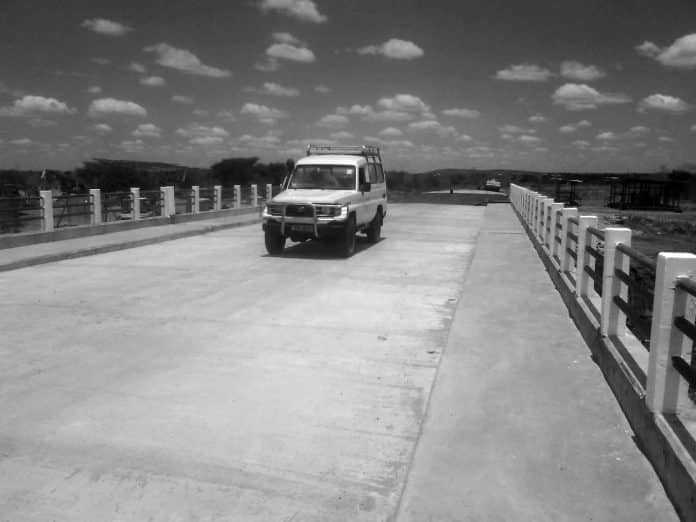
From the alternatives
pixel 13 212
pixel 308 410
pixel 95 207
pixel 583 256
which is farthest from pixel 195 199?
pixel 308 410

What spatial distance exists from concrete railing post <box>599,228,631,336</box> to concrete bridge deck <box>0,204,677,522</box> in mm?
439

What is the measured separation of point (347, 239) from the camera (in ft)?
46.3

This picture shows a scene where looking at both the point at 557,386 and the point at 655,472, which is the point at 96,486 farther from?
the point at 557,386

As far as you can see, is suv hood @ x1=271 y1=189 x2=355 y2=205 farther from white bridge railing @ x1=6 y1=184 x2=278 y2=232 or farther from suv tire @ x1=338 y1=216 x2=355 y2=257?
white bridge railing @ x1=6 y1=184 x2=278 y2=232

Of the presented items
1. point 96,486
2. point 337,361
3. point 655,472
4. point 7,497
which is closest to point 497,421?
point 655,472

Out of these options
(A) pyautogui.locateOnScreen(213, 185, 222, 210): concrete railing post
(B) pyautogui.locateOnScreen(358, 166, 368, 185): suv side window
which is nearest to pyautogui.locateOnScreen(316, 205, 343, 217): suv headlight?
(B) pyautogui.locateOnScreen(358, 166, 368, 185): suv side window

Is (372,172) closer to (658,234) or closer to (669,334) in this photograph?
(669,334)

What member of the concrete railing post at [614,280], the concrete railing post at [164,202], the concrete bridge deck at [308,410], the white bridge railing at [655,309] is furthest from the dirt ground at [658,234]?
the concrete railing post at [614,280]

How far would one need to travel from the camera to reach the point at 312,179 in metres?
15.2

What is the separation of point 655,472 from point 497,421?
117cm

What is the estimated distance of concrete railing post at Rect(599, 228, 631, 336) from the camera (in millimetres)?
6172

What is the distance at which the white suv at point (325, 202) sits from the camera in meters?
13.9

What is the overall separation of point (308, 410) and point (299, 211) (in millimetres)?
9161

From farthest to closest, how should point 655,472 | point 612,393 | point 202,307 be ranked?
point 202,307, point 612,393, point 655,472
